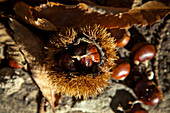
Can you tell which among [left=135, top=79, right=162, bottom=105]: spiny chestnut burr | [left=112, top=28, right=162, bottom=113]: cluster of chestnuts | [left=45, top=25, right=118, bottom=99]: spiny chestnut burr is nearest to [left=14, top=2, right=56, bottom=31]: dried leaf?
[left=45, top=25, right=118, bottom=99]: spiny chestnut burr

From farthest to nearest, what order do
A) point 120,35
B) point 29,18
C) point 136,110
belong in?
point 136,110 → point 120,35 → point 29,18

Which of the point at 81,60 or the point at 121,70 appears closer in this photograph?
the point at 81,60

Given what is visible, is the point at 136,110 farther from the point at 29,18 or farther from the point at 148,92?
the point at 29,18

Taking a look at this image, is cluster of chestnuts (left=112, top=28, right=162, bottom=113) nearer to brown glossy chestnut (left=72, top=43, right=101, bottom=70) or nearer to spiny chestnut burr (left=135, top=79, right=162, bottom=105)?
spiny chestnut burr (left=135, top=79, right=162, bottom=105)

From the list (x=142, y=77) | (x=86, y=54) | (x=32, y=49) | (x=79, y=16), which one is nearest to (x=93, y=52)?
(x=86, y=54)

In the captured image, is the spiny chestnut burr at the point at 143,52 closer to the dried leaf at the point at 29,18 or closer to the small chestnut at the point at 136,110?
the small chestnut at the point at 136,110

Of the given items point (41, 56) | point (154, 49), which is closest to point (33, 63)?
point (41, 56)

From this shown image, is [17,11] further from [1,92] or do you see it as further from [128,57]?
[128,57]
